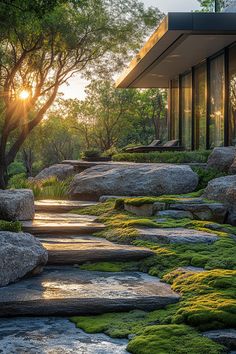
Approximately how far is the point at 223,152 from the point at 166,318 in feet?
24.5

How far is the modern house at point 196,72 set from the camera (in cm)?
1434

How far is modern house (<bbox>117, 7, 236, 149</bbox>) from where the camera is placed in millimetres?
14344

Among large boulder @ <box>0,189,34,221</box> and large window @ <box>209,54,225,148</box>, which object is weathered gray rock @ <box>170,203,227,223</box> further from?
large window @ <box>209,54,225,148</box>

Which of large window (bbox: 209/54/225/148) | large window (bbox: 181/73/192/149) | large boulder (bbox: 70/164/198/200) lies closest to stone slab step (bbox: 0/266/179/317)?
large boulder (bbox: 70/164/198/200)

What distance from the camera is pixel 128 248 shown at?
6.60 meters

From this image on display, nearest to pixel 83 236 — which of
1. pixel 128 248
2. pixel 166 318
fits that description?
pixel 128 248

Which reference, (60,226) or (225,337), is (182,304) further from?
(60,226)

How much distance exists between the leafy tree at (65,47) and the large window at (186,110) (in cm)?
335

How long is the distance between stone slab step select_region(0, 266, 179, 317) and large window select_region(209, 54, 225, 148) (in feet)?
43.3

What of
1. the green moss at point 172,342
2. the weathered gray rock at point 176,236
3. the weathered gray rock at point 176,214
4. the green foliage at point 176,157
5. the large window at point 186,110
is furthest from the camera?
the large window at point 186,110

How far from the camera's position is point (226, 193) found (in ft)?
29.0

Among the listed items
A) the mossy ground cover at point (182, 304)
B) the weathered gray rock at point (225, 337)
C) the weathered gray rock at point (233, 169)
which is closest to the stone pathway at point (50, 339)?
the mossy ground cover at point (182, 304)

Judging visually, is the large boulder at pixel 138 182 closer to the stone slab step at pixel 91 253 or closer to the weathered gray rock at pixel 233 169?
the weathered gray rock at pixel 233 169

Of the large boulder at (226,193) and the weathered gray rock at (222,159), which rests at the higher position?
the weathered gray rock at (222,159)
